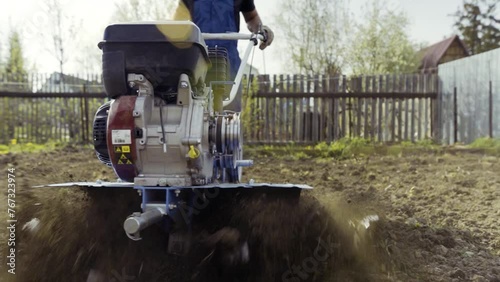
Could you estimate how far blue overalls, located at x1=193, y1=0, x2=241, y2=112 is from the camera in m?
2.87

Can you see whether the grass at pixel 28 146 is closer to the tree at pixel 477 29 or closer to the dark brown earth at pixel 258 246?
the dark brown earth at pixel 258 246

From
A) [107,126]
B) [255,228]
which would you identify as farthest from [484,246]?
[107,126]

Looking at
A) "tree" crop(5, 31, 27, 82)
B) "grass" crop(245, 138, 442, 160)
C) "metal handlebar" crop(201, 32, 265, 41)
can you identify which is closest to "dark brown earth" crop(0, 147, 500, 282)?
"metal handlebar" crop(201, 32, 265, 41)

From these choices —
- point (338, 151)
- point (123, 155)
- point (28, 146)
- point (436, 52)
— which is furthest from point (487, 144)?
point (436, 52)

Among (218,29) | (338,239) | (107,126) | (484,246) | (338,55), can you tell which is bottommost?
(484,246)

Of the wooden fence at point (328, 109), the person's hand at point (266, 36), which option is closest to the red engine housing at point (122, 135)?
the person's hand at point (266, 36)

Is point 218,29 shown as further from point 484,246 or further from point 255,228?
point 484,246

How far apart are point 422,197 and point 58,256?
9.21ft

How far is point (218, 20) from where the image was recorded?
293 cm

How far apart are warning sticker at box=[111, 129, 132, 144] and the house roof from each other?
30.3m

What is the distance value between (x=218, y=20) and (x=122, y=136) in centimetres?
129

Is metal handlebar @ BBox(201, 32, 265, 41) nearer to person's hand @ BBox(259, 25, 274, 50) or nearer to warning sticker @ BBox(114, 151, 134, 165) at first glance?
person's hand @ BBox(259, 25, 274, 50)

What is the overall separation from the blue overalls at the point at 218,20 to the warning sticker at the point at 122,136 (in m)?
1.01

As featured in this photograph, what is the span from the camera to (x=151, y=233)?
210cm
